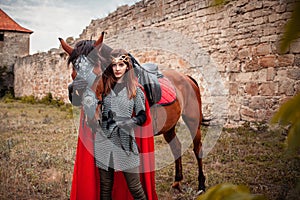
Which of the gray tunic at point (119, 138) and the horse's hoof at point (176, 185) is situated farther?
the horse's hoof at point (176, 185)

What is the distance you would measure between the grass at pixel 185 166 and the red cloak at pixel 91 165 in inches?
44.4

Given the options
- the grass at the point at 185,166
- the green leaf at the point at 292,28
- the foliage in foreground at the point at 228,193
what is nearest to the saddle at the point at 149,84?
the grass at the point at 185,166

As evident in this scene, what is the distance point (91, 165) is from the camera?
2373 mm

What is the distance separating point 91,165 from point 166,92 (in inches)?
49.0

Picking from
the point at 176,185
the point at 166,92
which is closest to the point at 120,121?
the point at 166,92

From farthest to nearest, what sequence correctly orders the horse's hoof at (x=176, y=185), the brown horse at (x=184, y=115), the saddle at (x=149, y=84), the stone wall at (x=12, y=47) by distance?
1. the stone wall at (x=12, y=47)
2. the horse's hoof at (x=176, y=185)
3. the brown horse at (x=184, y=115)
4. the saddle at (x=149, y=84)

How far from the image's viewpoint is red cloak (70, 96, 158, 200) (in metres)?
2.37

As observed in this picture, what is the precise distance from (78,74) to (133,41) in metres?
8.98

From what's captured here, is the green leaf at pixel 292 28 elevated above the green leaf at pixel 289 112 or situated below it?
above

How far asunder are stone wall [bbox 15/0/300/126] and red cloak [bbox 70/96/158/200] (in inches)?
131

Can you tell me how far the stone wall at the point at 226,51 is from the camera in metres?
6.01

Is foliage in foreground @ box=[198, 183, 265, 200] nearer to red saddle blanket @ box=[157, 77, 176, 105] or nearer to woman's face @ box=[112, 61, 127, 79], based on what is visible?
woman's face @ box=[112, 61, 127, 79]

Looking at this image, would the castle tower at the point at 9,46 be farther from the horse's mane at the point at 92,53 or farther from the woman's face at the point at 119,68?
the woman's face at the point at 119,68

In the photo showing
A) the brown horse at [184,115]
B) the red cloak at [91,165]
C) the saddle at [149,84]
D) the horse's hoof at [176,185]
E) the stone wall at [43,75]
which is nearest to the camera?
the red cloak at [91,165]
